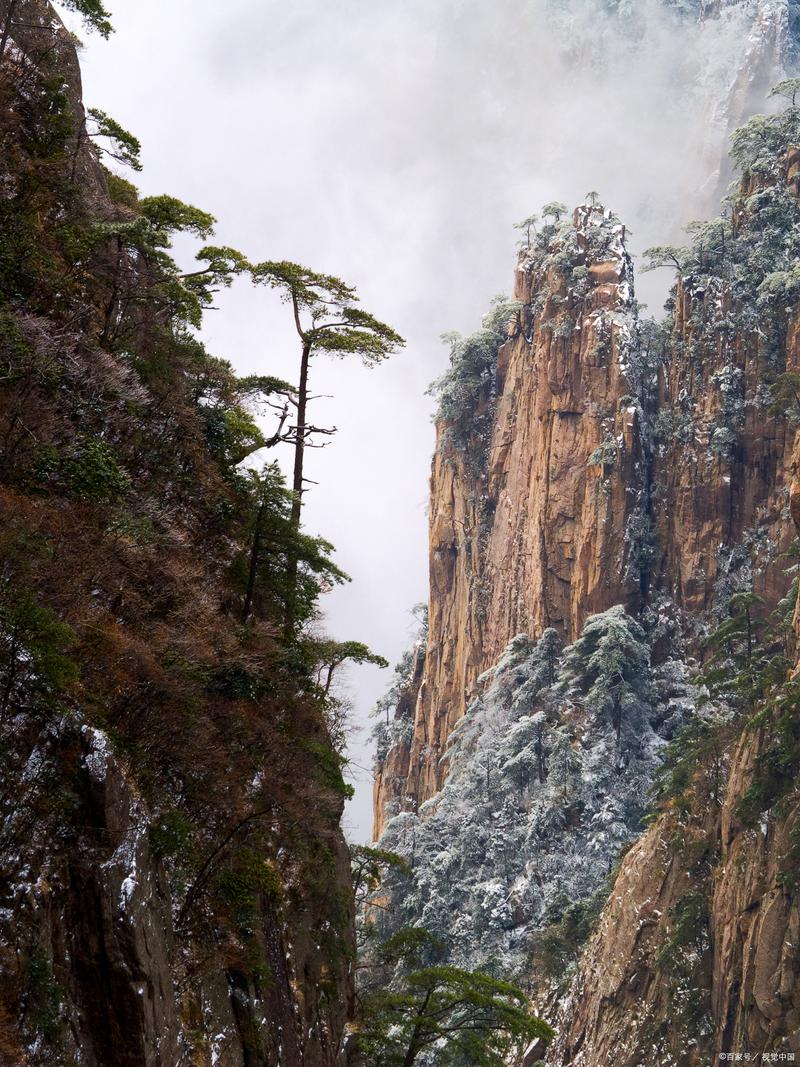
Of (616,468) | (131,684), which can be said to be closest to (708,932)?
(131,684)

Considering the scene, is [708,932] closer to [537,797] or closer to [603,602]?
[537,797]

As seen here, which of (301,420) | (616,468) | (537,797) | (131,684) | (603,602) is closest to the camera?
(131,684)

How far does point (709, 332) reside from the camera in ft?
207

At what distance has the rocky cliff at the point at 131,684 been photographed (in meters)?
9.15

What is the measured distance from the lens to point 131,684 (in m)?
11.3

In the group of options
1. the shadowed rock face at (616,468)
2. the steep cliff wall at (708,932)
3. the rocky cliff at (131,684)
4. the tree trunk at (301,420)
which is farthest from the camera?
the shadowed rock face at (616,468)

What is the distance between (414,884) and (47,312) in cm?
4559

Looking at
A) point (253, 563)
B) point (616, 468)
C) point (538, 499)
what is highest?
point (616, 468)

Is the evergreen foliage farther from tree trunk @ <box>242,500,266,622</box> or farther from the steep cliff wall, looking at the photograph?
tree trunk @ <box>242,500,266,622</box>

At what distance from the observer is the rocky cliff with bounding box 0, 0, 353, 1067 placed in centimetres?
915

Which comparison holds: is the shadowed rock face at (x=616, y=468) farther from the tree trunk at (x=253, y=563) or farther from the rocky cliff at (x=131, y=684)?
the tree trunk at (x=253, y=563)

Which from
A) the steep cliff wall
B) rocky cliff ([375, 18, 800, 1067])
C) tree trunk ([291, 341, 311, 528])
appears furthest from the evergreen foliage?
tree trunk ([291, 341, 311, 528])

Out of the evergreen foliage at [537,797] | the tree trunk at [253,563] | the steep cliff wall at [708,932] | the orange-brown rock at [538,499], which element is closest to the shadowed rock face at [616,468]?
the orange-brown rock at [538,499]

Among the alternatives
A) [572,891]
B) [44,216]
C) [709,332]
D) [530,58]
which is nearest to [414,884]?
[572,891]
